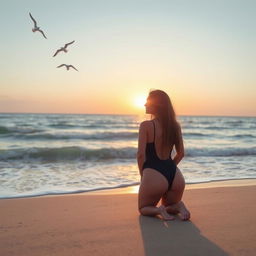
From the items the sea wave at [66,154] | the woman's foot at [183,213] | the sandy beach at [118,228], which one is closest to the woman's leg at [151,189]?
the sandy beach at [118,228]

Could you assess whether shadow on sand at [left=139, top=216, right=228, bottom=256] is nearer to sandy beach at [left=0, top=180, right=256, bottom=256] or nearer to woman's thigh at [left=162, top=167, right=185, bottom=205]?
sandy beach at [left=0, top=180, right=256, bottom=256]

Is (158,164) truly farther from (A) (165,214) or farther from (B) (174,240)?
(B) (174,240)

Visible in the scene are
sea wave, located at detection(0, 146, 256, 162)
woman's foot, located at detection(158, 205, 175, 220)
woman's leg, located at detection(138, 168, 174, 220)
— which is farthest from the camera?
sea wave, located at detection(0, 146, 256, 162)

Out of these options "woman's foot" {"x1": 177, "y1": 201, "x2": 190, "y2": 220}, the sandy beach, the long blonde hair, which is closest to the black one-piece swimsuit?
the long blonde hair

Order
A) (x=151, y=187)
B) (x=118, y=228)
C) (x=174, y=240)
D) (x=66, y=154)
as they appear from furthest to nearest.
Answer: (x=66, y=154) < (x=151, y=187) < (x=118, y=228) < (x=174, y=240)

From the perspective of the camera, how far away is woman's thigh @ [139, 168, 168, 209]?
367 cm

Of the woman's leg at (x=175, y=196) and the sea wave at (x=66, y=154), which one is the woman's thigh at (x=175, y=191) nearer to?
the woman's leg at (x=175, y=196)

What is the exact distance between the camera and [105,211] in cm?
398

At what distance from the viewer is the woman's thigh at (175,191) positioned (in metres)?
3.73

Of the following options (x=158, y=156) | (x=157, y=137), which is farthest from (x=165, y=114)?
(x=158, y=156)

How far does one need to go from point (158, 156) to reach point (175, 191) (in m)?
0.40

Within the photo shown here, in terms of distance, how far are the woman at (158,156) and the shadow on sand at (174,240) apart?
0.25 meters

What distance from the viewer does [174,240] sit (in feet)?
9.51

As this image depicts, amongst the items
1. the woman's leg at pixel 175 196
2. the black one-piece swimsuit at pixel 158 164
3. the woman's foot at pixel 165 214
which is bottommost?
the woman's foot at pixel 165 214
